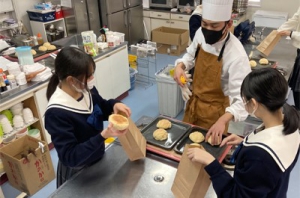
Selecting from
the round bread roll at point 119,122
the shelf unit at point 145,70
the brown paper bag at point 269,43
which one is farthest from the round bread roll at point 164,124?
the shelf unit at point 145,70

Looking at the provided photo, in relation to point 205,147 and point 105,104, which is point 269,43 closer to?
point 205,147

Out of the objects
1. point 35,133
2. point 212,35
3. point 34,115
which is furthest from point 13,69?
point 212,35

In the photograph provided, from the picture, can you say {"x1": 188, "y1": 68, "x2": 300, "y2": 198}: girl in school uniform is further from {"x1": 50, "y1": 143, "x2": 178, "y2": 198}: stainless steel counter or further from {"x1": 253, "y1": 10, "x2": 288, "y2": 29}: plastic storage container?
{"x1": 253, "y1": 10, "x2": 288, "y2": 29}: plastic storage container

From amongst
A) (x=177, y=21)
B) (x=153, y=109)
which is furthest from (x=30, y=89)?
(x=177, y=21)

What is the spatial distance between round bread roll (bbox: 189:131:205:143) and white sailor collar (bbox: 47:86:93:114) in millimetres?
573

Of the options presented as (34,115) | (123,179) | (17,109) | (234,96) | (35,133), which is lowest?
(35,133)

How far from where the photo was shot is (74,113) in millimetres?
1280

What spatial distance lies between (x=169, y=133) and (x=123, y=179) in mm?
412

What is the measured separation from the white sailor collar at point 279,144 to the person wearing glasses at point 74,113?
1.88 feet

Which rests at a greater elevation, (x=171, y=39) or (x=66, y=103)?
(x=66, y=103)

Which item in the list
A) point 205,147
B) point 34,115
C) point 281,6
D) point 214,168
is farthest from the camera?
point 281,6

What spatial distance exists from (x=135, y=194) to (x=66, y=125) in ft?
1.44

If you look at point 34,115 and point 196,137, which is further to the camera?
point 34,115

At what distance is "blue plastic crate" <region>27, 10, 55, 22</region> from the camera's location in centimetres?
424
